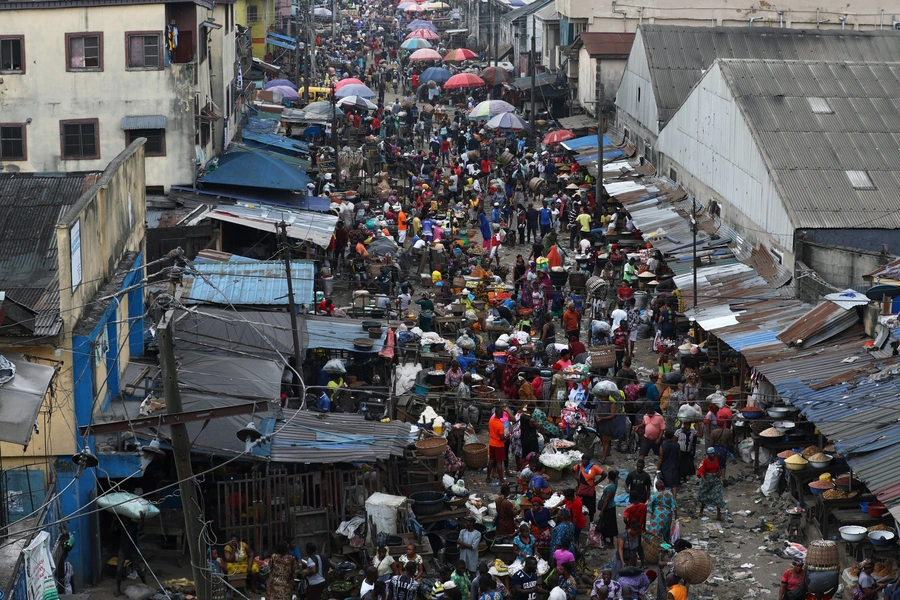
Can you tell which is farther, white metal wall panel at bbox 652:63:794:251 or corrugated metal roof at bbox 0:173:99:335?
white metal wall panel at bbox 652:63:794:251

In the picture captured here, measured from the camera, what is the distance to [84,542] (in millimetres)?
15445

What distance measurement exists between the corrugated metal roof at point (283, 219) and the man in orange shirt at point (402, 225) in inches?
91.5

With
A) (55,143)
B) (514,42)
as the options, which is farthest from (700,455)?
(514,42)

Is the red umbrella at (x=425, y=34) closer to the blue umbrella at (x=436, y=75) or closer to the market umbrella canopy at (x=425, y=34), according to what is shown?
the market umbrella canopy at (x=425, y=34)

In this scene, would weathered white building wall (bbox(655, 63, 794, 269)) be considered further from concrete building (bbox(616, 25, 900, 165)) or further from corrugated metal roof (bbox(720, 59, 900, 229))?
concrete building (bbox(616, 25, 900, 165))

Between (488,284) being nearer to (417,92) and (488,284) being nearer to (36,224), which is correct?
(36,224)

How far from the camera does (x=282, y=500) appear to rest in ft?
53.8

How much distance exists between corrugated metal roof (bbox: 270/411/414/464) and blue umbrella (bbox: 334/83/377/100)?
30428mm

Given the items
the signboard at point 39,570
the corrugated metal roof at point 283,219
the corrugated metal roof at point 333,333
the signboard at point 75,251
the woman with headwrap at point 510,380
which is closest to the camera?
the signboard at point 39,570

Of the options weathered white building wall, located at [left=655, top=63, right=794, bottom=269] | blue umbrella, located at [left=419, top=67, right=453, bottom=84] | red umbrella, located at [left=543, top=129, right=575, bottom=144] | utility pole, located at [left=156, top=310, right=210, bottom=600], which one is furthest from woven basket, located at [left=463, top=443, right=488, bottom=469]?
blue umbrella, located at [left=419, top=67, right=453, bottom=84]

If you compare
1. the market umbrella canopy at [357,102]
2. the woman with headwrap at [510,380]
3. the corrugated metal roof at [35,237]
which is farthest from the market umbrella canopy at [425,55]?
the corrugated metal roof at [35,237]

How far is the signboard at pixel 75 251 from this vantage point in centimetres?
1516

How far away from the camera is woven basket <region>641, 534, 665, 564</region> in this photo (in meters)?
16.1

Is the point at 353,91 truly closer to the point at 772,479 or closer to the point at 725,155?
the point at 725,155
